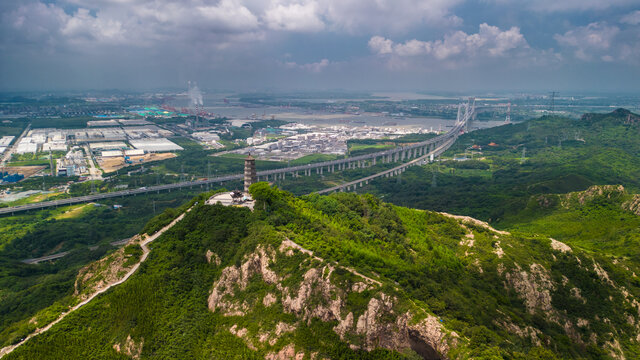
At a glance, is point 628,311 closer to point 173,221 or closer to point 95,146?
point 173,221

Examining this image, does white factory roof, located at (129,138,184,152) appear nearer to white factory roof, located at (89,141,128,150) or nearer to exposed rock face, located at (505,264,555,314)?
white factory roof, located at (89,141,128,150)

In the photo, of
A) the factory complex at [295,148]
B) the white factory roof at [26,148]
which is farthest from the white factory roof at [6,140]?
the factory complex at [295,148]

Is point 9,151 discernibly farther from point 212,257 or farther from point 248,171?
point 212,257

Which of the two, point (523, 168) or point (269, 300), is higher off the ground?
point (269, 300)

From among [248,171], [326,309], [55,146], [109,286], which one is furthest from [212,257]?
[55,146]

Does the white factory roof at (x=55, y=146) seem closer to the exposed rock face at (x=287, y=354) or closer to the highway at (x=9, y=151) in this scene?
the highway at (x=9, y=151)

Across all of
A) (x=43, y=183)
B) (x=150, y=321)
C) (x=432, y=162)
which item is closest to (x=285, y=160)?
(x=432, y=162)
